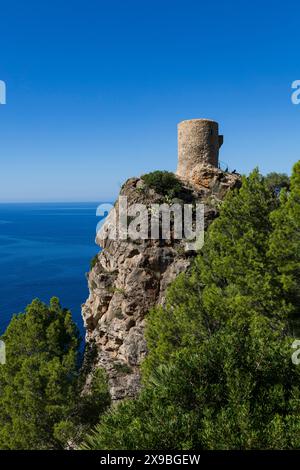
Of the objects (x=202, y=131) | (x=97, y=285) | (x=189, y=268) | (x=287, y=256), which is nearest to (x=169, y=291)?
(x=189, y=268)

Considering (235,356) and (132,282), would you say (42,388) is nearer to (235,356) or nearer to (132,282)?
(132,282)

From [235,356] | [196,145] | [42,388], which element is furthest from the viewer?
[196,145]

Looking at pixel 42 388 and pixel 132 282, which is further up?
pixel 132 282

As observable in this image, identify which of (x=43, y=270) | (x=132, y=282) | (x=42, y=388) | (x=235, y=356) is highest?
(x=235, y=356)

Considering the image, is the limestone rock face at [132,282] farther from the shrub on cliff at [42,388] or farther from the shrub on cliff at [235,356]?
the shrub on cliff at [235,356]

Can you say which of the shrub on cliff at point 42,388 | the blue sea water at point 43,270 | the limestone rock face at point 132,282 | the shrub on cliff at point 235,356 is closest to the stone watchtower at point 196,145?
the limestone rock face at point 132,282

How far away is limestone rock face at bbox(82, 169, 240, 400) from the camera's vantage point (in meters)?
20.5

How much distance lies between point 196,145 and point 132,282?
35.0 ft

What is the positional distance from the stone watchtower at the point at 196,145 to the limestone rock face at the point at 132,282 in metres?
1.01

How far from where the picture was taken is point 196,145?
82.5 ft

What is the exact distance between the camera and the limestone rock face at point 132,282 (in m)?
20.5

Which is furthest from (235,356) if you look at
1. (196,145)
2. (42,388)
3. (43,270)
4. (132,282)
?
(43,270)
